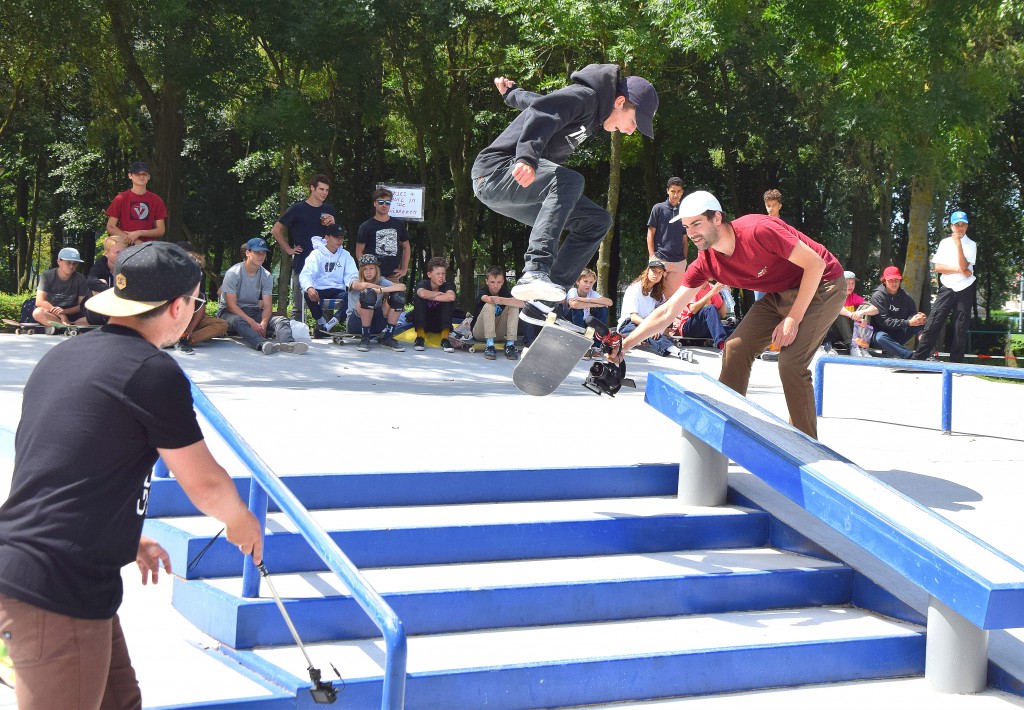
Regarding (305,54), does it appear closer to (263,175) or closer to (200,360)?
(200,360)

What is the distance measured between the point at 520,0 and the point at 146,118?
51.2 feet

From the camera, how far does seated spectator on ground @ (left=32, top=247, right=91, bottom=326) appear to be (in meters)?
11.1

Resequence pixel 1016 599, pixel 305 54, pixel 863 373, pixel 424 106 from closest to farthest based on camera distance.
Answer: pixel 1016 599
pixel 863 373
pixel 305 54
pixel 424 106

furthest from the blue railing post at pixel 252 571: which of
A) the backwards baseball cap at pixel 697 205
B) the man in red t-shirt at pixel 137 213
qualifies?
the man in red t-shirt at pixel 137 213

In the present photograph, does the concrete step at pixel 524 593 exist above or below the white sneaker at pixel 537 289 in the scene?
below

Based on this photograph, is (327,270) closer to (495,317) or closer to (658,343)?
(495,317)

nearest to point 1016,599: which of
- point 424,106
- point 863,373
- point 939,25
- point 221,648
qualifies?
point 221,648

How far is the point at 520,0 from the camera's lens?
1691cm

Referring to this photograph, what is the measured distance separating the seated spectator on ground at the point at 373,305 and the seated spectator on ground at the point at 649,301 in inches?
110

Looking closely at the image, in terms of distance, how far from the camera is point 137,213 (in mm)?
11453

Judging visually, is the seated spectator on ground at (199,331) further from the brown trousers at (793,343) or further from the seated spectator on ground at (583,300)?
the brown trousers at (793,343)

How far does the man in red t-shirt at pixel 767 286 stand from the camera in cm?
540

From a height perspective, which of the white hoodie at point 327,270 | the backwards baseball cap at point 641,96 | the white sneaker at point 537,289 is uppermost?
the backwards baseball cap at point 641,96

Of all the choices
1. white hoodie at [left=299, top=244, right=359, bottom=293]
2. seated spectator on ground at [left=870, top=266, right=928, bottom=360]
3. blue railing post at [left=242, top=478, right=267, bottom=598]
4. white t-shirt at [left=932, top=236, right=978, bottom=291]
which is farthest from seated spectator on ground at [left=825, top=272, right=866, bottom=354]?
blue railing post at [left=242, top=478, right=267, bottom=598]
